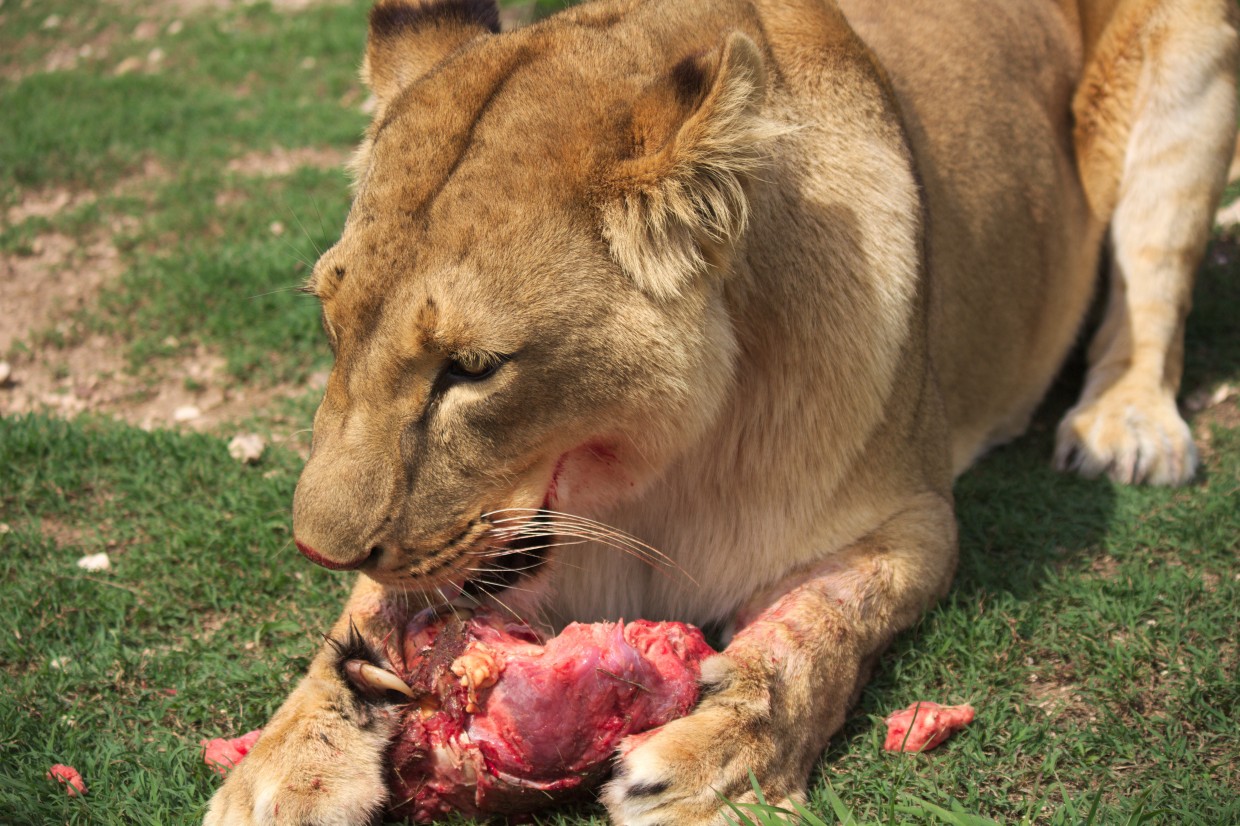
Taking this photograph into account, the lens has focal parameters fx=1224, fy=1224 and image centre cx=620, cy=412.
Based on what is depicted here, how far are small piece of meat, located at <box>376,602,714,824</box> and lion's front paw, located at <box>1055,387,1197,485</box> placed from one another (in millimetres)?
1835

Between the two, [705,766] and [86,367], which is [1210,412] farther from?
[86,367]

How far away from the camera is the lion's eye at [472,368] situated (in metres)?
2.16

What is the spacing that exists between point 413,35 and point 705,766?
1.73 metres

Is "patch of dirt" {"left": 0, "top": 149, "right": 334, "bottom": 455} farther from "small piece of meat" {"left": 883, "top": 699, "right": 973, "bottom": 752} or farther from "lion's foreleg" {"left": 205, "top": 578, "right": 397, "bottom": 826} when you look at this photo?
"small piece of meat" {"left": 883, "top": 699, "right": 973, "bottom": 752}

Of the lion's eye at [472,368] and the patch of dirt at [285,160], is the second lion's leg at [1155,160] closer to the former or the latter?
the lion's eye at [472,368]

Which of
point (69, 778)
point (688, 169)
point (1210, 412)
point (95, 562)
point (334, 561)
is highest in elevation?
point (688, 169)

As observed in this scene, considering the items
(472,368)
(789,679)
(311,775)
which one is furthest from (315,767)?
(789,679)

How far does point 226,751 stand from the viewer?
96.7 inches

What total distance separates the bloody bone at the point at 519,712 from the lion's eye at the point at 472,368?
479 millimetres

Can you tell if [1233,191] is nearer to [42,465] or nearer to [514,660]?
[514,660]

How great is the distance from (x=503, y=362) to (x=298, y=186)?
3.93 meters

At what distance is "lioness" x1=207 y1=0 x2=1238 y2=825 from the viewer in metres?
2.16

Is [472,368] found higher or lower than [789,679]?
higher

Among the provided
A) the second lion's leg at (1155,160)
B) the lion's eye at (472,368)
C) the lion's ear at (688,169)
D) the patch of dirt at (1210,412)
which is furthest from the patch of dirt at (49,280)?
the patch of dirt at (1210,412)
